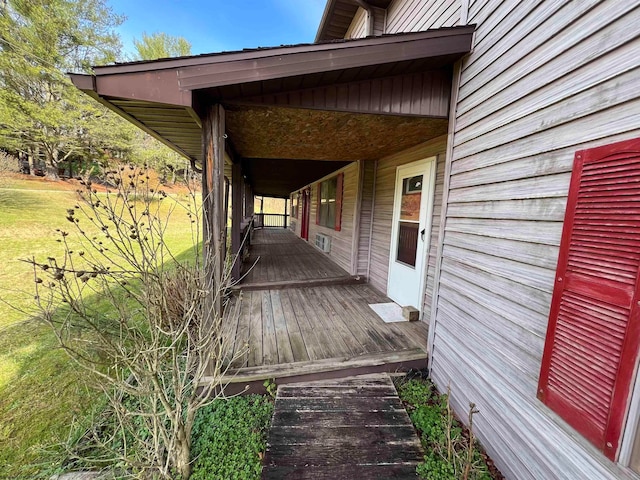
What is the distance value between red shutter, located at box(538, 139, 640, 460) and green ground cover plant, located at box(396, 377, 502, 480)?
0.51 m

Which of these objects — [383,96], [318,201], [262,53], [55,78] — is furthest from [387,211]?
[55,78]

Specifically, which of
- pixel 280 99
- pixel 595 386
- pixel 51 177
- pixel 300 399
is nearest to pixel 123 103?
pixel 280 99

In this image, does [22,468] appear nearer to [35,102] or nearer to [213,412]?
[213,412]

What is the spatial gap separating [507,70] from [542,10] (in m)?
0.31

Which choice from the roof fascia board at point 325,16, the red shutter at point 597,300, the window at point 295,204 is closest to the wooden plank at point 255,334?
the red shutter at point 597,300

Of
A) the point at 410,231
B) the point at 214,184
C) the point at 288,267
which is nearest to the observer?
the point at 214,184

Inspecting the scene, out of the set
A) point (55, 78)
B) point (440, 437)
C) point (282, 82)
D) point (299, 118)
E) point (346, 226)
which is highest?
point (55, 78)

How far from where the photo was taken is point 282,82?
2109 mm

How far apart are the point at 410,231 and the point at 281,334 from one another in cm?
217

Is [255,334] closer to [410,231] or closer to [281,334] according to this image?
[281,334]

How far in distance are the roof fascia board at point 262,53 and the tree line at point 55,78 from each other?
Answer: 11106 mm

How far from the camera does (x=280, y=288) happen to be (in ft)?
15.2

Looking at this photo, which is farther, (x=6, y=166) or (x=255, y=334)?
(x=6, y=166)

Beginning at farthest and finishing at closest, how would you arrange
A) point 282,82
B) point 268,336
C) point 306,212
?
point 306,212, point 268,336, point 282,82
